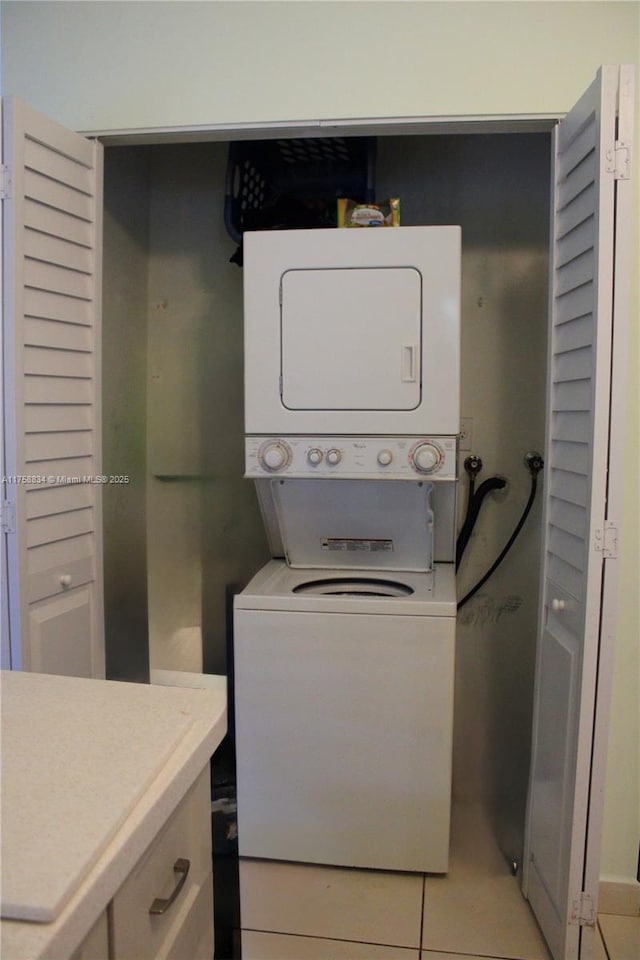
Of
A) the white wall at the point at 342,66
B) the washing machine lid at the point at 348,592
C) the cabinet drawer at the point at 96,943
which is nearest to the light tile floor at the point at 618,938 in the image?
the white wall at the point at 342,66

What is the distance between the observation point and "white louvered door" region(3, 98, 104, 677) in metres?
1.84

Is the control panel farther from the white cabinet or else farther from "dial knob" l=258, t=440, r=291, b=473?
the white cabinet

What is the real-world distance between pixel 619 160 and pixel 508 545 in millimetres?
1434

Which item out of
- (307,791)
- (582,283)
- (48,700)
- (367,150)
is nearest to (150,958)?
(48,700)

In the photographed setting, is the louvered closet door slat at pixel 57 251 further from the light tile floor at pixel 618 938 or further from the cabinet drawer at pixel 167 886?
the light tile floor at pixel 618 938

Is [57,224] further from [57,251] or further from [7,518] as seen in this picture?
[7,518]

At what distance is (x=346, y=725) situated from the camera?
7.30 ft

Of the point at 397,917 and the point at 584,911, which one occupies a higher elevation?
the point at 584,911

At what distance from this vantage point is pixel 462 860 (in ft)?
7.80

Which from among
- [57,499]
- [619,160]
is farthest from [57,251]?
[619,160]

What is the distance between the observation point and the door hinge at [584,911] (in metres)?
1.82

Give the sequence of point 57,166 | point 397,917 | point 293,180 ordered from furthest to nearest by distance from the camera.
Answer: point 293,180 < point 397,917 < point 57,166

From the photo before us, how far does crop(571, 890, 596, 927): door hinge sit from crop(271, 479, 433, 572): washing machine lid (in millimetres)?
1054

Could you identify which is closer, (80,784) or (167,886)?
(80,784)
